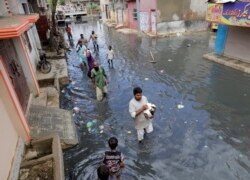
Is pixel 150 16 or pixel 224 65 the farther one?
pixel 150 16

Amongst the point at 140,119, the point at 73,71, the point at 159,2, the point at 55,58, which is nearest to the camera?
the point at 140,119

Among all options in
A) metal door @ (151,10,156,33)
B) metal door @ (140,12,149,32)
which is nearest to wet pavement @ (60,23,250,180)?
metal door @ (151,10,156,33)

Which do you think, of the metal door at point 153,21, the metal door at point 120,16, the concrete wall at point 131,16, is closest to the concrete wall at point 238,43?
the metal door at point 153,21

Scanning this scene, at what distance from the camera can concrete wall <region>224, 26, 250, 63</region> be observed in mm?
11898

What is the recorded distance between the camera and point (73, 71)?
1363 centimetres

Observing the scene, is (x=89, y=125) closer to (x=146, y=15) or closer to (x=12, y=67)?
(x=12, y=67)

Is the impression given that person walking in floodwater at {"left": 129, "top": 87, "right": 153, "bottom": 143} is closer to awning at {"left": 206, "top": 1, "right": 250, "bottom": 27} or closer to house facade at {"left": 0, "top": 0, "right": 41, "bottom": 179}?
house facade at {"left": 0, "top": 0, "right": 41, "bottom": 179}

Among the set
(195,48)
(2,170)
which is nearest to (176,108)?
(2,170)

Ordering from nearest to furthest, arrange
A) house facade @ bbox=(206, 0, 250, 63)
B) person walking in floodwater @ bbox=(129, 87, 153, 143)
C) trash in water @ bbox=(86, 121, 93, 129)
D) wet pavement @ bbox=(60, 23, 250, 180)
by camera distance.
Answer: person walking in floodwater @ bbox=(129, 87, 153, 143) → wet pavement @ bbox=(60, 23, 250, 180) → trash in water @ bbox=(86, 121, 93, 129) → house facade @ bbox=(206, 0, 250, 63)

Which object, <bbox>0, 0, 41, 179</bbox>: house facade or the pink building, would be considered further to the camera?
the pink building

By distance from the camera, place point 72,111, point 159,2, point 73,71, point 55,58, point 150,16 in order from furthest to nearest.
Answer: point 150,16 < point 159,2 < point 55,58 < point 73,71 < point 72,111

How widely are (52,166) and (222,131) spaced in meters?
4.85

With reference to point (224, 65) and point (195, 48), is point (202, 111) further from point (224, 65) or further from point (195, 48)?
point (195, 48)

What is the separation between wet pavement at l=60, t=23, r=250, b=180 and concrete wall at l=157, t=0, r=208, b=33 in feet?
32.1
